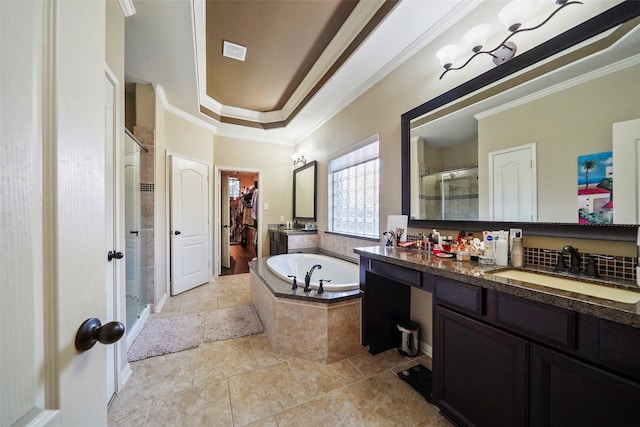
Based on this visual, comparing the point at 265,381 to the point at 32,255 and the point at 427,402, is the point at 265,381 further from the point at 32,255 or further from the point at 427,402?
the point at 32,255

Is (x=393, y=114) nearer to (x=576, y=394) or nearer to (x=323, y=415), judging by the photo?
(x=576, y=394)

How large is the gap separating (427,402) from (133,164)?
3242 mm

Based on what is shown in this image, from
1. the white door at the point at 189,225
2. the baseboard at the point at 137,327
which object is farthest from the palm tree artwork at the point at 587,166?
the white door at the point at 189,225

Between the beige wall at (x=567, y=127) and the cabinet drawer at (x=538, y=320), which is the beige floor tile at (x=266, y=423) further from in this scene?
the beige wall at (x=567, y=127)

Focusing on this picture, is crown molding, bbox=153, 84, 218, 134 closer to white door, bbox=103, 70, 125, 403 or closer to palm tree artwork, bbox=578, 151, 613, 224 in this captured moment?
white door, bbox=103, 70, 125, 403

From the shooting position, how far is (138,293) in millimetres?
2498

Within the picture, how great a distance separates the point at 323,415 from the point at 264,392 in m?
0.43

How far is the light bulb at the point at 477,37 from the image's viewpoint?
1543mm

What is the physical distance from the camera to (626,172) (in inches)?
43.4

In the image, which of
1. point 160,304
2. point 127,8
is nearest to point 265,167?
point 160,304

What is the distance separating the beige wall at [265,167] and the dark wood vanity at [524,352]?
11.5 ft

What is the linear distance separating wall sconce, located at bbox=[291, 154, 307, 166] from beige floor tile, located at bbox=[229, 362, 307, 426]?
3.36 meters

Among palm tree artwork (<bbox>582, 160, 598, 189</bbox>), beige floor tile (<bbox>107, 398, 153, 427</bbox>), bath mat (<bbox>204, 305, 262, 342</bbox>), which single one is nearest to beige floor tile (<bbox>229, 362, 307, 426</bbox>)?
beige floor tile (<bbox>107, 398, 153, 427</bbox>)

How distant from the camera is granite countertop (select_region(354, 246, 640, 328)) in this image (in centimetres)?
79
